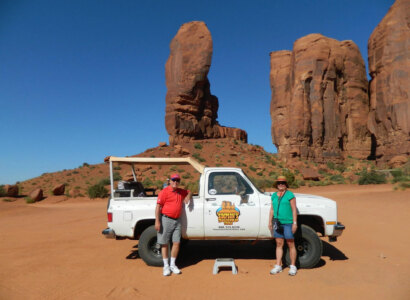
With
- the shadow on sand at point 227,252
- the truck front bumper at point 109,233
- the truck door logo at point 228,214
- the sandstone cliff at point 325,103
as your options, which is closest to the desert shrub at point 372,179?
the shadow on sand at point 227,252

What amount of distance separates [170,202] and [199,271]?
1385mm

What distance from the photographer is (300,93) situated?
153ft

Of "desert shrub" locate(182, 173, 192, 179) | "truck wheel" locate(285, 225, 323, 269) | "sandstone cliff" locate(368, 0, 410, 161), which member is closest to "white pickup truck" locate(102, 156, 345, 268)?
"truck wheel" locate(285, 225, 323, 269)

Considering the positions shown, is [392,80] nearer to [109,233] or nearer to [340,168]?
[340,168]

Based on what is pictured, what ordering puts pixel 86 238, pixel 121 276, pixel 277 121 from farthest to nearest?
pixel 277 121 → pixel 86 238 → pixel 121 276

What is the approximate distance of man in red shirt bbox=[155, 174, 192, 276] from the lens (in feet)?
15.5

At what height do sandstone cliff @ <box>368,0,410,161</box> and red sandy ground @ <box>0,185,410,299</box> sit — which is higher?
sandstone cliff @ <box>368,0,410,161</box>

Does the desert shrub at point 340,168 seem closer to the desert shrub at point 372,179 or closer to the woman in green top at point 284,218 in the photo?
the desert shrub at point 372,179

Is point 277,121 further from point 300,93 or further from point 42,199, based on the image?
point 42,199

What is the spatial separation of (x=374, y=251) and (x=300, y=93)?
44.8 metres

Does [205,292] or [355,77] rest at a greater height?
[355,77]

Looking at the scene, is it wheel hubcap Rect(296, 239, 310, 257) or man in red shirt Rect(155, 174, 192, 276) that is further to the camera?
wheel hubcap Rect(296, 239, 310, 257)

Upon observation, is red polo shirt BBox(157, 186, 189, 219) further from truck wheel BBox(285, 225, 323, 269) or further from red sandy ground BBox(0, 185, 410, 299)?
truck wheel BBox(285, 225, 323, 269)

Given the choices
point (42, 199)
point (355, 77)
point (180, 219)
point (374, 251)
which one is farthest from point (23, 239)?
point (355, 77)
